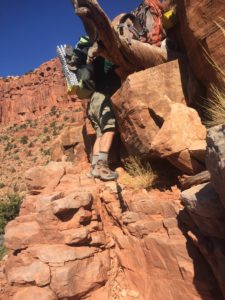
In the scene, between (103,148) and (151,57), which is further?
(103,148)

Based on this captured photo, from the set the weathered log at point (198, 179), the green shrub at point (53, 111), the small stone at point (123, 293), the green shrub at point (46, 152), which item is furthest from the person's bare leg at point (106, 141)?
the green shrub at point (53, 111)

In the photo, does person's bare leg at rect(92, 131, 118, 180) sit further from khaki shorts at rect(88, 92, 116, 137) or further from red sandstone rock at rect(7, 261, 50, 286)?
red sandstone rock at rect(7, 261, 50, 286)

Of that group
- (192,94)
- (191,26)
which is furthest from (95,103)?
(191,26)

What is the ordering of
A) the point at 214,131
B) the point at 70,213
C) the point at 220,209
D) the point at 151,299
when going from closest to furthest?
the point at 214,131, the point at 220,209, the point at 151,299, the point at 70,213

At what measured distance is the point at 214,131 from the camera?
2002 mm

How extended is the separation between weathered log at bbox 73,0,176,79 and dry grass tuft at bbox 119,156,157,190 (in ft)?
5.12

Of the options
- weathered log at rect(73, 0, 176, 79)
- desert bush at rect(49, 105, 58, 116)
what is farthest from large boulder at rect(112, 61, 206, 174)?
desert bush at rect(49, 105, 58, 116)

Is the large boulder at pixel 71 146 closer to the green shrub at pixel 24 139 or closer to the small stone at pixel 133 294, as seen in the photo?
the small stone at pixel 133 294

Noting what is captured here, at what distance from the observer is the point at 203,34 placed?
3396mm

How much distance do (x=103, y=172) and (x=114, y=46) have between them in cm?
199

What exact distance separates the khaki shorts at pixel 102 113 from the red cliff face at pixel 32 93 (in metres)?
40.9

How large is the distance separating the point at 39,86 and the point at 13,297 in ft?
160

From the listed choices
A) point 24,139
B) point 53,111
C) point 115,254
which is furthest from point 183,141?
point 53,111

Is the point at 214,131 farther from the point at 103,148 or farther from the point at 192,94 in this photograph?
the point at 103,148
